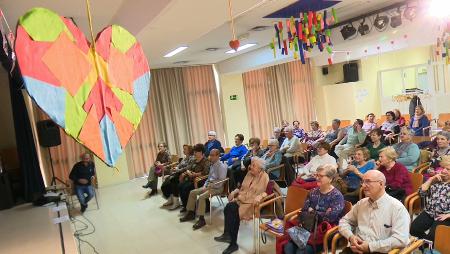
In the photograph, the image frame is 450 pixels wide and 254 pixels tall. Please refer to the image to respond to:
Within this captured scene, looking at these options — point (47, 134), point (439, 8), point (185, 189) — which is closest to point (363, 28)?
point (439, 8)

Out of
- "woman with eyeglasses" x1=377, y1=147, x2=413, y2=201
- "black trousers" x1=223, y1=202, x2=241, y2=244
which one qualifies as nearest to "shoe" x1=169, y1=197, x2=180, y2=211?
"black trousers" x1=223, y1=202, x2=241, y2=244

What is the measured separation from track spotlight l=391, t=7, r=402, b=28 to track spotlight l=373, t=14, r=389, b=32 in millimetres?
103

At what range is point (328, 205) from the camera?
328 cm

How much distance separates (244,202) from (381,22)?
3743 millimetres

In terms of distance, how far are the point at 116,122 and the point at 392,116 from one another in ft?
24.4

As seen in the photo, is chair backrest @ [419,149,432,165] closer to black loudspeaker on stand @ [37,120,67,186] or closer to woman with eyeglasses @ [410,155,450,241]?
woman with eyeglasses @ [410,155,450,241]

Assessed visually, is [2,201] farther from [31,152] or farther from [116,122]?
[116,122]

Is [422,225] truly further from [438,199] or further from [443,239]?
[443,239]

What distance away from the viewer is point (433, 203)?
3.21 meters

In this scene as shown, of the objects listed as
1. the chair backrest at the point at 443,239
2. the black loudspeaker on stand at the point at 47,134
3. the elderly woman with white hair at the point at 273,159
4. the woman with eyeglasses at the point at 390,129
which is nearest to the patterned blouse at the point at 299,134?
the woman with eyeglasses at the point at 390,129

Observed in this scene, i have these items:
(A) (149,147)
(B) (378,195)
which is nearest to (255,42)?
(A) (149,147)

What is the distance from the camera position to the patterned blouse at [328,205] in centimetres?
321

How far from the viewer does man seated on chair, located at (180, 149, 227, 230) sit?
523 centimetres

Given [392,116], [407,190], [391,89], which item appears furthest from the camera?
[391,89]
